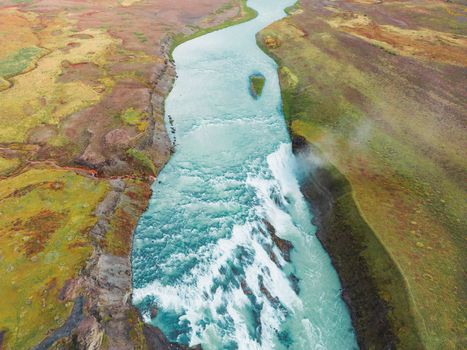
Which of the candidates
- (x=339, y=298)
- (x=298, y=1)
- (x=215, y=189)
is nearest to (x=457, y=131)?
(x=339, y=298)

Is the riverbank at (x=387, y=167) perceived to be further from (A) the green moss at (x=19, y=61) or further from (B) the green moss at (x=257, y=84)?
(A) the green moss at (x=19, y=61)

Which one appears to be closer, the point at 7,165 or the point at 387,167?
the point at 7,165

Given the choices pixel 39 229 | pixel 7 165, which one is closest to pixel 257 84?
pixel 7 165

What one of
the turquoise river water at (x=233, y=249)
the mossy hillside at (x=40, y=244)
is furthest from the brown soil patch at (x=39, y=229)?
the turquoise river water at (x=233, y=249)

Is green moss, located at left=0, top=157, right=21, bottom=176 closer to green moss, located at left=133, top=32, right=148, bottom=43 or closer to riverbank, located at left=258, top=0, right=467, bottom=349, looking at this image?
riverbank, located at left=258, top=0, right=467, bottom=349

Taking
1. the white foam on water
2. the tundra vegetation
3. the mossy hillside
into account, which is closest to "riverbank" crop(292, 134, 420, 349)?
the white foam on water

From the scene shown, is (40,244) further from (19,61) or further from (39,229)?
(19,61)
